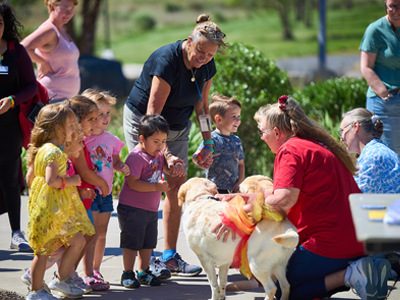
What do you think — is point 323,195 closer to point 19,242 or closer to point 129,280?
point 129,280

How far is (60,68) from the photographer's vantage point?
213 inches

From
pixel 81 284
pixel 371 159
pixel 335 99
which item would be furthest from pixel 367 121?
pixel 335 99

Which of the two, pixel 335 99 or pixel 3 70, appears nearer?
pixel 3 70

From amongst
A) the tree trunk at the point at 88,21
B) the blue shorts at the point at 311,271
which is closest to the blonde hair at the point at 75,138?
the blue shorts at the point at 311,271

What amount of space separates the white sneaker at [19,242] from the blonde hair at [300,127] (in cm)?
257

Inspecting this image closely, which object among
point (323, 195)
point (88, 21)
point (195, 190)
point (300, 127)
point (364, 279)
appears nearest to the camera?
point (364, 279)

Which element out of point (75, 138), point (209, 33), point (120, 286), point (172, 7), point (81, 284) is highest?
point (209, 33)

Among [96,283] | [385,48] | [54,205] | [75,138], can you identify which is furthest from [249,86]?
[54,205]

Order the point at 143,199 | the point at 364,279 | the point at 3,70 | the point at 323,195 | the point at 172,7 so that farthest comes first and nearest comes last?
the point at 172,7
the point at 3,70
the point at 143,199
the point at 323,195
the point at 364,279

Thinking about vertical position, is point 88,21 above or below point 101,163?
above

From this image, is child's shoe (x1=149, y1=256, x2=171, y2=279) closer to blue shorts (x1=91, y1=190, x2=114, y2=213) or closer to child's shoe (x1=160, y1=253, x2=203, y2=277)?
child's shoe (x1=160, y1=253, x2=203, y2=277)

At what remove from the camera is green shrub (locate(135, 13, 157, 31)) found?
46.7 metres

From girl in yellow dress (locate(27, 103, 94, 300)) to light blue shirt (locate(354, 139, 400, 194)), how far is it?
206 centimetres

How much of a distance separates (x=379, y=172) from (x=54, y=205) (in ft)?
7.74
